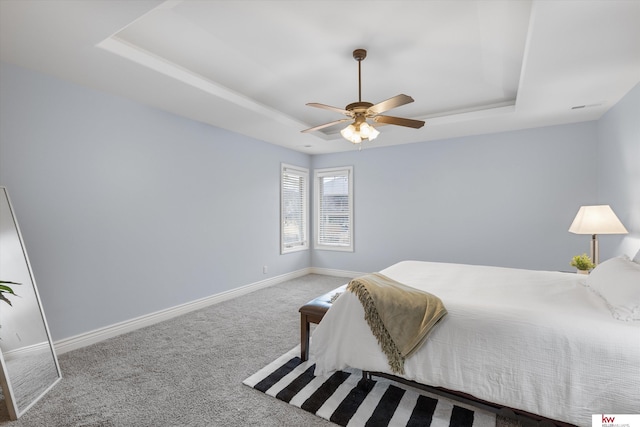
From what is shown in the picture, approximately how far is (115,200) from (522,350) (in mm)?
3658

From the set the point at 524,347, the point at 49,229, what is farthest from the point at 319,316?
the point at 49,229

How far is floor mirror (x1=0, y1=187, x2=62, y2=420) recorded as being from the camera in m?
2.00

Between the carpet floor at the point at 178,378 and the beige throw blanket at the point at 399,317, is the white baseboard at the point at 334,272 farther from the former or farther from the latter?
the beige throw blanket at the point at 399,317

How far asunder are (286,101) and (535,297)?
10.6 feet

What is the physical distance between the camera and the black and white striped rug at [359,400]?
185 cm

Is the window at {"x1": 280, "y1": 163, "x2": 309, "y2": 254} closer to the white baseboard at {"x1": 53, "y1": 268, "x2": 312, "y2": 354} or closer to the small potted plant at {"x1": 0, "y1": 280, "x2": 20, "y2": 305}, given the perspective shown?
the white baseboard at {"x1": 53, "y1": 268, "x2": 312, "y2": 354}

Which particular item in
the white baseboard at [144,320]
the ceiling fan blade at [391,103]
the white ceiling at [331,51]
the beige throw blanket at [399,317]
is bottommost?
the white baseboard at [144,320]

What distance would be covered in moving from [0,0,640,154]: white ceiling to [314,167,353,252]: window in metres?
2.27

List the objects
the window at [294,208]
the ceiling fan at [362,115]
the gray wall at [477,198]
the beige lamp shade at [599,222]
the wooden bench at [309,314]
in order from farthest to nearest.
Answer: the window at [294,208] < the gray wall at [477,198] < the beige lamp shade at [599,222] < the ceiling fan at [362,115] < the wooden bench at [309,314]

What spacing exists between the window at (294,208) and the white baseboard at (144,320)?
0.92 metres

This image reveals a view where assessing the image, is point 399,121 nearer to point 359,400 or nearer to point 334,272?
point 359,400

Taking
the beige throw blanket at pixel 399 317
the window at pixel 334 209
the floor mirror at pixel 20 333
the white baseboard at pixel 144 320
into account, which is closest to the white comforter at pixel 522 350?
the beige throw blanket at pixel 399 317

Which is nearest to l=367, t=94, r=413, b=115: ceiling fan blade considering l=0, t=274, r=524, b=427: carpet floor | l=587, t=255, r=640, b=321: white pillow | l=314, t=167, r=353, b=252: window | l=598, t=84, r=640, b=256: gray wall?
l=587, t=255, r=640, b=321: white pillow

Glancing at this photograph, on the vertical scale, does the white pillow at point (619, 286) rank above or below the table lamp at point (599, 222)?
below
